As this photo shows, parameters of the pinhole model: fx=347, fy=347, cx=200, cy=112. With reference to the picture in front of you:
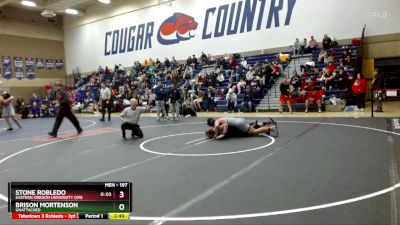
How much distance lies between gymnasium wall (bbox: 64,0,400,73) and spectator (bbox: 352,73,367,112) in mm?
4719

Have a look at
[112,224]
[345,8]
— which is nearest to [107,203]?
[112,224]

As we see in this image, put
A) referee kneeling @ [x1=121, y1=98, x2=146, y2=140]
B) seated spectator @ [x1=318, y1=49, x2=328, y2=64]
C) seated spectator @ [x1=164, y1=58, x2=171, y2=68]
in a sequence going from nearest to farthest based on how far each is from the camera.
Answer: referee kneeling @ [x1=121, y1=98, x2=146, y2=140], seated spectator @ [x1=318, y1=49, x2=328, y2=64], seated spectator @ [x1=164, y1=58, x2=171, y2=68]

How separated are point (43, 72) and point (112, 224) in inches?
1178

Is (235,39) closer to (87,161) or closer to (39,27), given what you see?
(87,161)

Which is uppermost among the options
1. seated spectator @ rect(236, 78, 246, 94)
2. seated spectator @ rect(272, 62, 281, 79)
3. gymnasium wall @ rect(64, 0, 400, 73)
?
gymnasium wall @ rect(64, 0, 400, 73)

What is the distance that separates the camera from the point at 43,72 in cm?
3027

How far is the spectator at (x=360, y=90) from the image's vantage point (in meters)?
13.7

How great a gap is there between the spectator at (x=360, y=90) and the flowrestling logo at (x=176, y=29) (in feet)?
40.8

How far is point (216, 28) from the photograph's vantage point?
22.3 m

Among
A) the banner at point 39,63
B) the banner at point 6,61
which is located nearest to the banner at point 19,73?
the banner at point 6,61

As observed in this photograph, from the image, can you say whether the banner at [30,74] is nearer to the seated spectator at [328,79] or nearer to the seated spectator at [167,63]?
the seated spectator at [167,63]

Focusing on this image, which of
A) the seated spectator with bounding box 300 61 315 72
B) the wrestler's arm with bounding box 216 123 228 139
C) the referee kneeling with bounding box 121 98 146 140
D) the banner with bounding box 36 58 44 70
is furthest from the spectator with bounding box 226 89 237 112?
the banner with bounding box 36 58 44 70

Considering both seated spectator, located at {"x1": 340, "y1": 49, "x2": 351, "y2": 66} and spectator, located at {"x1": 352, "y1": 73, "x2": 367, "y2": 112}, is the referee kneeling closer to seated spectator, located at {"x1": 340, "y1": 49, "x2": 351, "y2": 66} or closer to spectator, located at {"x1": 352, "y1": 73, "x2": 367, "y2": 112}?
spectator, located at {"x1": 352, "y1": 73, "x2": 367, "y2": 112}

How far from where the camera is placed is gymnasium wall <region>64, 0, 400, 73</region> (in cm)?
1753
